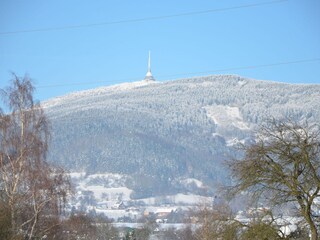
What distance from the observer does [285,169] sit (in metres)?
27.6

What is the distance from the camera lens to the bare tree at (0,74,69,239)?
43125mm

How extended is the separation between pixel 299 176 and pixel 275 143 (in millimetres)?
1320

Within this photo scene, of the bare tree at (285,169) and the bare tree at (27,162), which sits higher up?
the bare tree at (27,162)

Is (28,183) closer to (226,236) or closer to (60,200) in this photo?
(60,200)

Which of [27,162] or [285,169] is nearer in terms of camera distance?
[285,169]

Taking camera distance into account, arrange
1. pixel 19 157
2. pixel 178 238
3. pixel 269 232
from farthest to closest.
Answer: pixel 178 238
pixel 19 157
pixel 269 232

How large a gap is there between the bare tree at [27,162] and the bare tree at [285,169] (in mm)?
16670

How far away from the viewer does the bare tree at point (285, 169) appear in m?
27.1

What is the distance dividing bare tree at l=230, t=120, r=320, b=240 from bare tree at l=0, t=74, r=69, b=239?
16.7m

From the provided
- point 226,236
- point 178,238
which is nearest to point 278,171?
point 226,236

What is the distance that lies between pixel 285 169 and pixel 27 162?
785 inches

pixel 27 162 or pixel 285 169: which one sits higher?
pixel 27 162

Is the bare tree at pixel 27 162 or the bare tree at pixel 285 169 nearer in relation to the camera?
the bare tree at pixel 285 169

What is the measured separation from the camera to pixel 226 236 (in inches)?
1101
